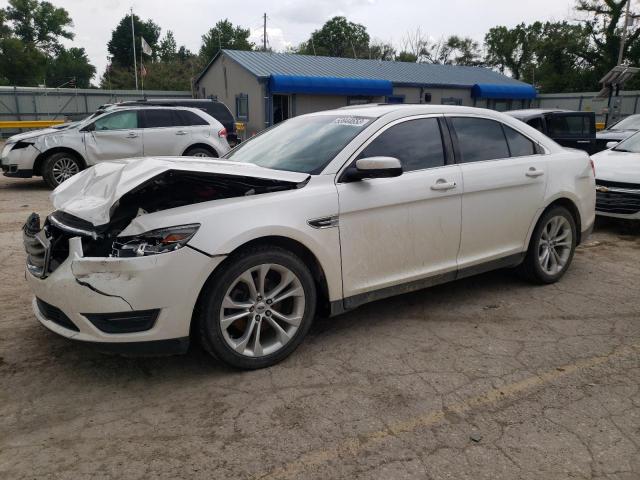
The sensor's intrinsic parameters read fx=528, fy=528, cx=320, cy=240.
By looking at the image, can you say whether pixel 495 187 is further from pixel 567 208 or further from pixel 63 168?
pixel 63 168

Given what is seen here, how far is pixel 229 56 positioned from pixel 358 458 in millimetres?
27349

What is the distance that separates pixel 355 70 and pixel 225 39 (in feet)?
148

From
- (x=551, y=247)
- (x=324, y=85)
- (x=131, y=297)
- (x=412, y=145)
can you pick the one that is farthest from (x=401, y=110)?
(x=324, y=85)

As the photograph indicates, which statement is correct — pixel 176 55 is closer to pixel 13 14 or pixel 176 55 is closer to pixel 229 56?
pixel 13 14

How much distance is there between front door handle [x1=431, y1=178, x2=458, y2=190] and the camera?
13.1 feet

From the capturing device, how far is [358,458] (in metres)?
2.51

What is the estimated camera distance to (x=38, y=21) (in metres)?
68.1

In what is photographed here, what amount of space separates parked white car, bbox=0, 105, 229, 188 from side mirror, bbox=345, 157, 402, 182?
8.48 metres

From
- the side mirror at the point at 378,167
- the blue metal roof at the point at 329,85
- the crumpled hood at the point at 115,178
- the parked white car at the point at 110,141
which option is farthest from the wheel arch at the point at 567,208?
the blue metal roof at the point at 329,85

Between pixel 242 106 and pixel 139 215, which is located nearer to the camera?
pixel 139 215

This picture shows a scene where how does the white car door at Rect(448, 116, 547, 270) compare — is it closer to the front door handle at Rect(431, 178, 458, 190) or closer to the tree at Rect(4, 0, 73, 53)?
the front door handle at Rect(431, 178, 458, 190)

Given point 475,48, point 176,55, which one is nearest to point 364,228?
point 475,48

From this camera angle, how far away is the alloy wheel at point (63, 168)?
34.3ft

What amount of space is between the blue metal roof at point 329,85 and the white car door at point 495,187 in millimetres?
20789
